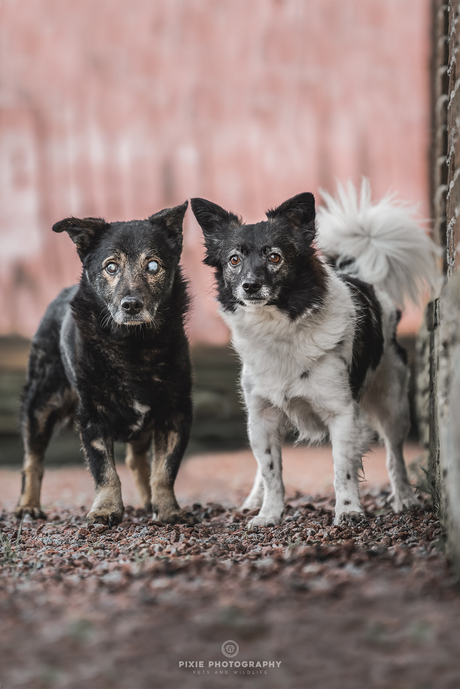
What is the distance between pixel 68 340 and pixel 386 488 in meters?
2.88

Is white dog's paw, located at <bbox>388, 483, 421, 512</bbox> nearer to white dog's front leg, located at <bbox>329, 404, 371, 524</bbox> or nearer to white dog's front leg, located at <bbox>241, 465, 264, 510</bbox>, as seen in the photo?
white dog's front leg, located at <bbox>329, 404, 371, 524</bbox>

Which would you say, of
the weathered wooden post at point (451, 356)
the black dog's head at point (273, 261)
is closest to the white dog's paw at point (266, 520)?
the weathered wooden post at point (451, 356)

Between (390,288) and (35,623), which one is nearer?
(35,623)

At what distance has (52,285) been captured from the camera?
8266mm

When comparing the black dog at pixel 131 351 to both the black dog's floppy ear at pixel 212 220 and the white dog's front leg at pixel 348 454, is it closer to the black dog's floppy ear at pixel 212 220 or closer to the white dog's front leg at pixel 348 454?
the black dog's floppy ear at pixel 212 220

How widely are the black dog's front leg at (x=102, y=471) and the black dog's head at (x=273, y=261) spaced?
43.3 inches

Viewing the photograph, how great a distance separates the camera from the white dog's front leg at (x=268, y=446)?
3.98 meters

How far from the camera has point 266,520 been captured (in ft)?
12.6

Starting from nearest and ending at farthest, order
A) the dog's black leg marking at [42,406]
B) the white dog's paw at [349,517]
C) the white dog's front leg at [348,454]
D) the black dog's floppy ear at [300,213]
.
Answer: the white dog's paw at [349,517], the white dog's front leg at [348,454], the black dog's floppy ear at [300,213], the dog's black leg marking at [42,406]

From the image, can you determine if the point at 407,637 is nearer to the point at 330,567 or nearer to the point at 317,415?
the point at 330,567

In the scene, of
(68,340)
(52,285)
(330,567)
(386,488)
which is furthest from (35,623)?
(52,285)

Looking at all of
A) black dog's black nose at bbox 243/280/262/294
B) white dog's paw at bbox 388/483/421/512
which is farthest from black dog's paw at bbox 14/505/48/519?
white dog's paw at bbox 388/483/421/512

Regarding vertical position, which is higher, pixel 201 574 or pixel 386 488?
pixel 201 574

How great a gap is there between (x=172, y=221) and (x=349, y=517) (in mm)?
2081
